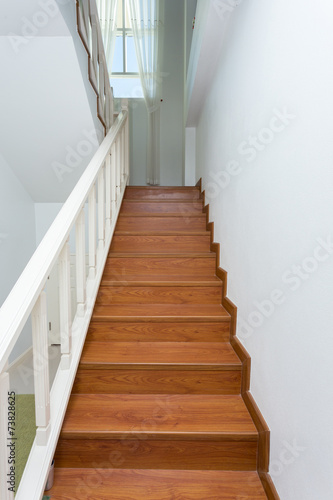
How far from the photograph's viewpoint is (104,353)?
2.00 metres

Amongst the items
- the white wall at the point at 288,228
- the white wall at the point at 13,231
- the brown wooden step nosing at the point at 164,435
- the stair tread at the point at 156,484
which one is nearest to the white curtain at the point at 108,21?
the white wall at the point at 13,231

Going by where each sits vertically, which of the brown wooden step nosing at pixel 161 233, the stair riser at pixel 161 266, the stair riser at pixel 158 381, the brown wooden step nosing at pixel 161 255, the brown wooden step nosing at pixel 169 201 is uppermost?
the brown wooden step nosing at pixel 169 201

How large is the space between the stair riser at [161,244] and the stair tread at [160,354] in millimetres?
1018

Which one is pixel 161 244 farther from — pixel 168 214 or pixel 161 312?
pixel 161 312

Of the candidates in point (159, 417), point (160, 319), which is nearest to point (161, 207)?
point (160, 319)

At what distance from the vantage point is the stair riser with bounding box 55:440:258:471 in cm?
156

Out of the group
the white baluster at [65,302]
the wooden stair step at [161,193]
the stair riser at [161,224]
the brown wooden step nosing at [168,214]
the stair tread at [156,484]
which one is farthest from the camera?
the wooden stair step at [161,193]

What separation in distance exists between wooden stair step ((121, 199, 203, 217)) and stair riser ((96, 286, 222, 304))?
1.17m

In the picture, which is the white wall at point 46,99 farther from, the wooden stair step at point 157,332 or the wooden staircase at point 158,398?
the wooden stair step at point 157,332

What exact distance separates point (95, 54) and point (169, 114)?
3.14m

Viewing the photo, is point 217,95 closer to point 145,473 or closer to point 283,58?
point 283,58

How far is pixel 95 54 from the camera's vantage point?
2.58m

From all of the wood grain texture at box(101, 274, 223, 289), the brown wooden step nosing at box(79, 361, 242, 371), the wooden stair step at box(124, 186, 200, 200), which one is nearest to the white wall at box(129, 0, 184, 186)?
the wooden stair step at box(124, 186, 200, 200)

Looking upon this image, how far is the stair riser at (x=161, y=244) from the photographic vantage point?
3.02 metres
